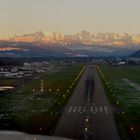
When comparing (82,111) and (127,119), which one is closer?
(127,119)

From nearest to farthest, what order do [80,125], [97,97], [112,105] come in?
[80,125] → [112,105] → [97,97]

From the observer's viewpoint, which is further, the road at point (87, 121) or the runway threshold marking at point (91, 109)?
the runway threshold marking at point (91, 109)

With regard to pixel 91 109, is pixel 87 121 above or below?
above

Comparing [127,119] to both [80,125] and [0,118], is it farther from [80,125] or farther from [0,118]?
[0,118]

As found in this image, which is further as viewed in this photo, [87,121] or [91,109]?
[91,109]

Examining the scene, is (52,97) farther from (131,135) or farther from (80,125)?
(131,135)

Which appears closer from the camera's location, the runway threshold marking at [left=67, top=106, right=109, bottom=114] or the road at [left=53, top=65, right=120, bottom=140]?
the road at [left=53, top=65, right=120, bottom=140]

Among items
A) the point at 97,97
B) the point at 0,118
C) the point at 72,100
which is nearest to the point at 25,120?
the point at 0,118

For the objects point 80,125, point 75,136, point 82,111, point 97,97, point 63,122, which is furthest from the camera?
point 97,97

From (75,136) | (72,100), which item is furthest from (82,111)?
(75,136)
